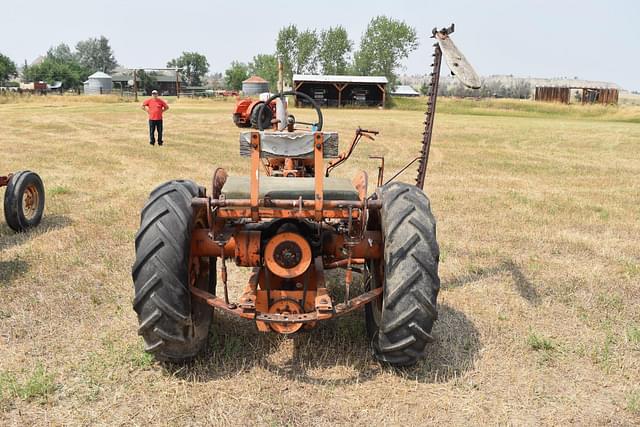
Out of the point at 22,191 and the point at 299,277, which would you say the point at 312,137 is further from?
the point at 22,191

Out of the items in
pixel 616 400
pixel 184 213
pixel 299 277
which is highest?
pixel 184 213

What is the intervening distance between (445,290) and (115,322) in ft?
9.58

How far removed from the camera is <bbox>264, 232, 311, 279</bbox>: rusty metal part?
345 cm

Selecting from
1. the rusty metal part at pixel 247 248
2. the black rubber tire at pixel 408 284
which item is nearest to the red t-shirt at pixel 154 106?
the rusty metal part at pixel 247 248

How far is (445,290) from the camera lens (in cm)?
510

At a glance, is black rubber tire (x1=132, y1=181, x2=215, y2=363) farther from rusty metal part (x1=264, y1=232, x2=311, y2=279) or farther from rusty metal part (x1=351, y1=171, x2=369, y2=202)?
rusty metal part (x1=351, y1=171, x2=369, y2=202)

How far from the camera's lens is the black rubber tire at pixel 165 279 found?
127 inches

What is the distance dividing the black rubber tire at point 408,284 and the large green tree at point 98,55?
473ft

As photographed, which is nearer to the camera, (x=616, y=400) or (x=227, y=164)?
(x=616, y=400)

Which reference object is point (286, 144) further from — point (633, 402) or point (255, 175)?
point (633, 402)

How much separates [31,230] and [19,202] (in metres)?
0.46

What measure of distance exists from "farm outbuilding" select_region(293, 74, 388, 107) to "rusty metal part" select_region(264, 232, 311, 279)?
43382mm

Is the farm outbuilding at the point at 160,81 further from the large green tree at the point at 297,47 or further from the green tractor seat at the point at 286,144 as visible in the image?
the green tractor seat at the point at 286,144

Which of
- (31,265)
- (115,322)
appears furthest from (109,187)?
(115,322)
